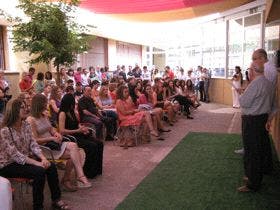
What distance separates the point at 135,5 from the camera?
11031 millimetres

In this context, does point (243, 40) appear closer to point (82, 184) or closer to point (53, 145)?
point (82, 184)

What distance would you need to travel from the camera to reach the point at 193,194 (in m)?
4.42

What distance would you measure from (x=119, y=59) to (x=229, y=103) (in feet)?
36.2

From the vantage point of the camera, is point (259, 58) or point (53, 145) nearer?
point (259, 58)

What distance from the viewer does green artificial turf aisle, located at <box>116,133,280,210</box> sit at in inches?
162

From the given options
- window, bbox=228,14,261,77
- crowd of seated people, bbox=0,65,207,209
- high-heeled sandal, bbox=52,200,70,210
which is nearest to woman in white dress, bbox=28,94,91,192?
crowd of seated people, bbox=0,65,207,209

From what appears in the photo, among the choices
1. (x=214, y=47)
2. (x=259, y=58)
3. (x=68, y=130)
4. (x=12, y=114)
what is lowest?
(x=68, y=130)

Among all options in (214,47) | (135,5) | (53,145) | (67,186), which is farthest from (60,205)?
(214,47)

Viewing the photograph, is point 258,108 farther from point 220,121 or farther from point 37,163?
point 220,121

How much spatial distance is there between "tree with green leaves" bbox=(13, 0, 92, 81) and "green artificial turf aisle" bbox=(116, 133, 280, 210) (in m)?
3.73

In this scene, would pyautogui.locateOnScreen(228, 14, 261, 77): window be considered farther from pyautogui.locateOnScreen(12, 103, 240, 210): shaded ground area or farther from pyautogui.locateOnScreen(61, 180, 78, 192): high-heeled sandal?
pyautogui.locateOnScreen(61, 180, 78, 192): high-heeled sandal

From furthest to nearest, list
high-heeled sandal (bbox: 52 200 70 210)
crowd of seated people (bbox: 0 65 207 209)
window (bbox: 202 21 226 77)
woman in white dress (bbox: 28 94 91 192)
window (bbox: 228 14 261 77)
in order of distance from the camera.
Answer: window (bbox: 202 21 226 77) < window (bbox: 228 14 261 77) < woman in white dress (bbox: 28 94 91 192) < high-heeled sandal (bbox: 52 200 70 210) < crowd of seated people (bbox: 0 65 207 209)

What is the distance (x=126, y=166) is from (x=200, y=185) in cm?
152

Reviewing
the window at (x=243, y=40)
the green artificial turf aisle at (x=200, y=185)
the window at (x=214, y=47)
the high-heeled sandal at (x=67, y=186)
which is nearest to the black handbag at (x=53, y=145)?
the high-heeled sandal at (x=67, y=186)
